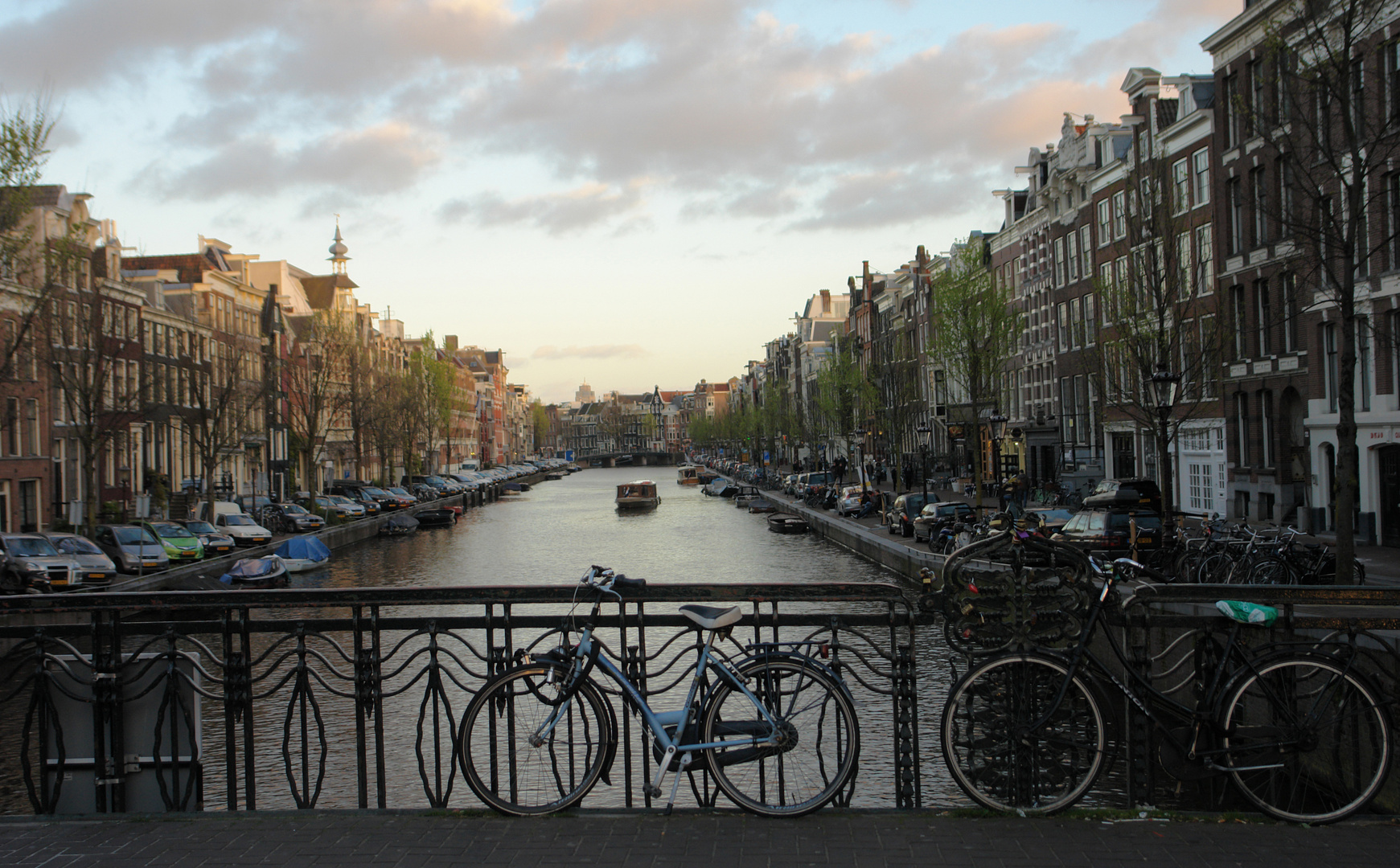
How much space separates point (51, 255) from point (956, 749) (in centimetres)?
2928

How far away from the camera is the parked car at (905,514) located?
40.2 metres

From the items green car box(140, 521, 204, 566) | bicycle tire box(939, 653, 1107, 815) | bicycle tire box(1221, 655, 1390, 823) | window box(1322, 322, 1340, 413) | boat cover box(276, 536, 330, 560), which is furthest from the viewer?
boat cover box(276, 536, 330, 560)

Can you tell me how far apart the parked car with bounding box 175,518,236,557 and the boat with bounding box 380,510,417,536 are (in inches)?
744

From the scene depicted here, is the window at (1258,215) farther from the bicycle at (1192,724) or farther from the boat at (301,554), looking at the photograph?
the boat at (301,554)

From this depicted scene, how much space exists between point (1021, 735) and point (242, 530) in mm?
42003

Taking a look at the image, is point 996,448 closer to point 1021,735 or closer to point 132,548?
point 132,548

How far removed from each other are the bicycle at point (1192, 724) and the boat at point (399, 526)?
56342 millimetres

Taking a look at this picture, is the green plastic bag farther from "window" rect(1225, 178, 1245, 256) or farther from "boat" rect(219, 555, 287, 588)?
"window" rect(1225, 178, 1245, 256)

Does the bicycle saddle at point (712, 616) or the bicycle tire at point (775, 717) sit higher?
the bicycle saddle at point (712, 616)

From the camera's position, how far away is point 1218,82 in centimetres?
3553

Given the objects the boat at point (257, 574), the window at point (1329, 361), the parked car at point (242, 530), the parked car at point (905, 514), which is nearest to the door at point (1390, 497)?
the window at point (1329, 361)

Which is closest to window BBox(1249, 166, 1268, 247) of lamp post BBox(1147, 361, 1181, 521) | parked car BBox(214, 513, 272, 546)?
lamp post BBox(1147, 361, 1181, 521)

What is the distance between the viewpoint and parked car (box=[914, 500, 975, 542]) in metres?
35.1

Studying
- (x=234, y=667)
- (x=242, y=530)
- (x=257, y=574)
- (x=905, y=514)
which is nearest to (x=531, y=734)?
(x=234, y=667)
